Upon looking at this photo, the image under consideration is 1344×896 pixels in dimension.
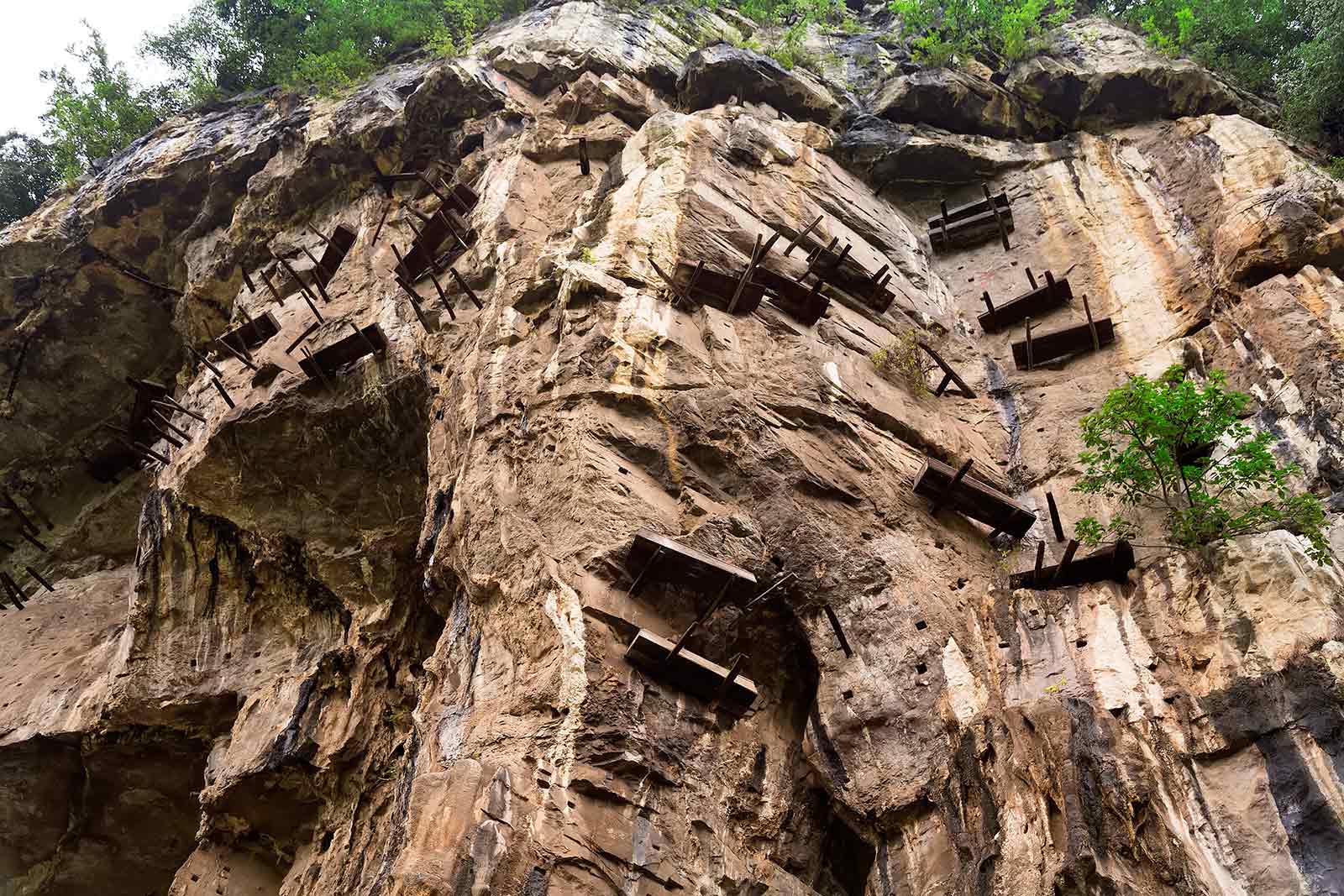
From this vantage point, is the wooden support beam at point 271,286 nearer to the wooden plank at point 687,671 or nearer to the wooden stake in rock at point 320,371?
the wooden stake in rock at point 320,371

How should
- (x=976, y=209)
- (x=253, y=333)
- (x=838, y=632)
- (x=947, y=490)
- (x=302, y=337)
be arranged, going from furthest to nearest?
(x=976, y=209), (x=253, y=333), (x=302, y=337), (x=947, y=490), (x=838, y=632)

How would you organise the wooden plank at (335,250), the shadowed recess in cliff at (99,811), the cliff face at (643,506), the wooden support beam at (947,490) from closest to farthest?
the cliff face at (643,506) < the wooden support beam at (947,490) < the shadowed recess in cliff at (99,811) < the wooden plank at (335,250)

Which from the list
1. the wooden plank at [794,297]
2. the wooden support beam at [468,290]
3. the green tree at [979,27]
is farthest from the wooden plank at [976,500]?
the green tree at [979,27]

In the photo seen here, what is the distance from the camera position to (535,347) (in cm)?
1212

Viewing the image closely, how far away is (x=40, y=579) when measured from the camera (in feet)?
59.5

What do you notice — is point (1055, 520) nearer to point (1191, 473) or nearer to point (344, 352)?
point (1191, 473)

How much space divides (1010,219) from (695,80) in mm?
6865

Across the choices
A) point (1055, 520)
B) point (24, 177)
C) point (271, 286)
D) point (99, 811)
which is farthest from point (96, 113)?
point (1055, 520)

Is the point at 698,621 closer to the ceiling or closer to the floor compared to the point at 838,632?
closer to the ceiling

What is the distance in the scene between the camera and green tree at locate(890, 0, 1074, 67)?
2019cm

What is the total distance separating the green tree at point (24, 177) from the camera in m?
27.9

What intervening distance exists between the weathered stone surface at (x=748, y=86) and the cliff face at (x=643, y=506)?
8 cm

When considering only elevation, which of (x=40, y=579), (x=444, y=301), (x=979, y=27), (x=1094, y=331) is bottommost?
(x=40, y=579)

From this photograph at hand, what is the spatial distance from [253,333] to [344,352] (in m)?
3.77
